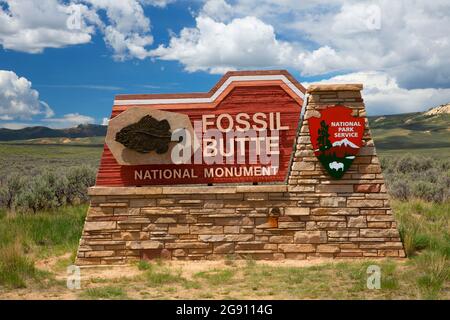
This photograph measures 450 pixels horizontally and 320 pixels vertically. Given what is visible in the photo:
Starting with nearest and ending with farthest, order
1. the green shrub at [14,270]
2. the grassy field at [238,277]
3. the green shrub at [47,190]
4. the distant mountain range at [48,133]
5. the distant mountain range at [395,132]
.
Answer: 1. the grassy field at [238,277]
2. the green shrub at [14,270]
3. the green shrub at [47,190]
4. the distant mountain range at [395,132]
5. the distant mountain range at [48,133]

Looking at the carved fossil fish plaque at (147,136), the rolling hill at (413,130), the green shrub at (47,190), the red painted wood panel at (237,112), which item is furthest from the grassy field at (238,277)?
the rolling hill at (413,130)

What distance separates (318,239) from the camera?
8.81 meters

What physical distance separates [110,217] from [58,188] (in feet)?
24.0

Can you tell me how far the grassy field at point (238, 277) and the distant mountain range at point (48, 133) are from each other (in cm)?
13638

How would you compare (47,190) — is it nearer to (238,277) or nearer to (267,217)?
(267,217)

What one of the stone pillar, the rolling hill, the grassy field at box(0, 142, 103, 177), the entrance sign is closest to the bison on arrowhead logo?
the stone pillar

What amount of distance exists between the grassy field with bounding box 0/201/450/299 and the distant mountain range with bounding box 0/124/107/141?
136384 millimetres

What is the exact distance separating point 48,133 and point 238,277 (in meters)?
147

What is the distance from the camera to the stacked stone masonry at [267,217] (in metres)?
8.80

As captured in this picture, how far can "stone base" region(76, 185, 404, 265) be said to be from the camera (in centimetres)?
880

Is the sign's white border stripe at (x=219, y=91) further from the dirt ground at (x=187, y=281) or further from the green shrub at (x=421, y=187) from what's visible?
the green shrub at (x=421, y=187)

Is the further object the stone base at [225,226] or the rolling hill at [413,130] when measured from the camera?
the rolling hill at [413,130]

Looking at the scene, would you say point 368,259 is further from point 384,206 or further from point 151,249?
point 151,249

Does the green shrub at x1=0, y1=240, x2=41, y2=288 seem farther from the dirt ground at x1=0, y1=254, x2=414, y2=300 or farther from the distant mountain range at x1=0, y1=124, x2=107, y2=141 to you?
the distant mountain range at x1=0, y1=124, x2=107, y2=141
